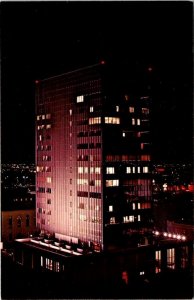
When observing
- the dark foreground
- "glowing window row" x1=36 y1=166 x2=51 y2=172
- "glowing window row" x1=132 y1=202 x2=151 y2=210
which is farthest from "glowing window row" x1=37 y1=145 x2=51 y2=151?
the dark foreground

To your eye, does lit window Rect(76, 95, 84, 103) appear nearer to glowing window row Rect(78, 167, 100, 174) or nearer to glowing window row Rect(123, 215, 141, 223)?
glowing window row Rect(78, 167, 100, 174)

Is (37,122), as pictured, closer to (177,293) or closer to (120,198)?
(120,198)

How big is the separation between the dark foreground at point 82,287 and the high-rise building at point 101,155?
598 cm

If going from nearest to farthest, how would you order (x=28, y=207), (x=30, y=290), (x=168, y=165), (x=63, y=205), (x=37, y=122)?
(x=30, y=290) < (x=63, y=205) < (x=37, y=122) < (x=28, y=207) < (x=168, y=165)

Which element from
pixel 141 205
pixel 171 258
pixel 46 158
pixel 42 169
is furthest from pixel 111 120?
pixel 171 258

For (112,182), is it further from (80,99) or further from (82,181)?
(80,99)

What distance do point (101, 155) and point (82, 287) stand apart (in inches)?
497

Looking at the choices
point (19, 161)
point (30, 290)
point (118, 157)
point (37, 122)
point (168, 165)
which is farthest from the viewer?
point (168, 165)

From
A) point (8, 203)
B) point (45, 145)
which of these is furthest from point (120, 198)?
point (8, 203)

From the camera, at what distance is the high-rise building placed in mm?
44938

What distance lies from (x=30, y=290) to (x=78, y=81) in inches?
935

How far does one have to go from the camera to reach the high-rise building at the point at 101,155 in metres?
44.9

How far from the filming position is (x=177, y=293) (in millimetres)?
32000

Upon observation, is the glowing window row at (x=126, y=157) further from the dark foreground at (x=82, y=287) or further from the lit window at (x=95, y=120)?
the dark foreground at (x=82, y=287)
